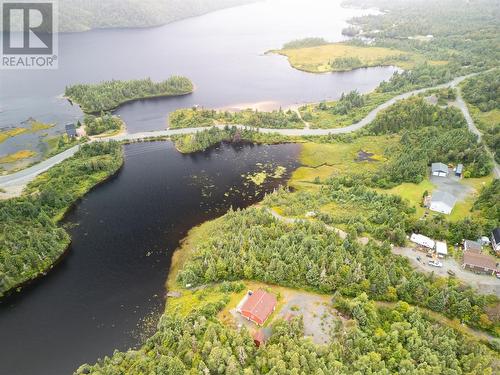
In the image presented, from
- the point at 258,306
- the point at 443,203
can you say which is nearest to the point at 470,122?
the point at 443,203

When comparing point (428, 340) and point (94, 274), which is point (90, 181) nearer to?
point (94, 274)

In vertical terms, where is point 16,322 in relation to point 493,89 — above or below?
below

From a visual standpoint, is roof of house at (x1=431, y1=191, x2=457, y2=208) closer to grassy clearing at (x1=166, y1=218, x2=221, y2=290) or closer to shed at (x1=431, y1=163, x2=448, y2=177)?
shed at (x1=431, y1=163, x2=448, y2=177)

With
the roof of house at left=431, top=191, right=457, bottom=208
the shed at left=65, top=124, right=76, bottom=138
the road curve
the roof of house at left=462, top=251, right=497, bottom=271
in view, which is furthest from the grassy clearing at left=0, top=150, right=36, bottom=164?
the roof of house at left=462, top=251, right=497, bottom=271

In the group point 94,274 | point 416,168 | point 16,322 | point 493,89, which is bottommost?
point 16,322

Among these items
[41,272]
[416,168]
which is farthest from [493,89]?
[41,272]

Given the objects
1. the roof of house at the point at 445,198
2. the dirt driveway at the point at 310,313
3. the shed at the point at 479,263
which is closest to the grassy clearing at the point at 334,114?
the roof of house at the point at 445,198

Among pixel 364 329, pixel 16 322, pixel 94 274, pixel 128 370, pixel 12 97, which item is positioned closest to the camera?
pixel 128 370
